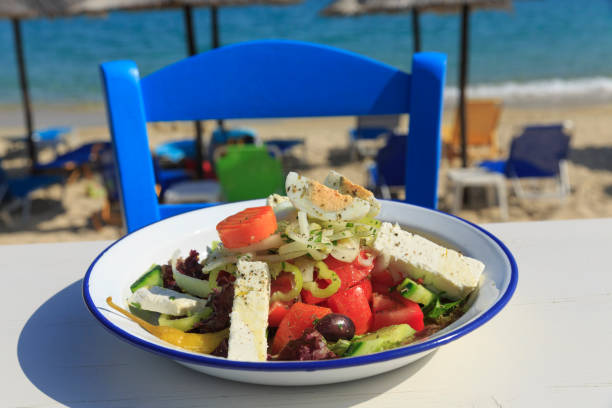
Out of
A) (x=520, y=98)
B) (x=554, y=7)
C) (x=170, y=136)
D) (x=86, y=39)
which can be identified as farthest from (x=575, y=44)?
(x=86, y=39)

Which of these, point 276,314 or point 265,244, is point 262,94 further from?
point 276,314

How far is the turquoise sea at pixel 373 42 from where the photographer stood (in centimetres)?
1842

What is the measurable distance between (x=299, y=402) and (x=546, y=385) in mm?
366

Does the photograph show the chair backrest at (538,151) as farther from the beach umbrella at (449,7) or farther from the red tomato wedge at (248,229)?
the red tomato wedge at (248,229)

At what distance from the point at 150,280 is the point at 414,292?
0.48 m

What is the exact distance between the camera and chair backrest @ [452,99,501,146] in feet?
26.2

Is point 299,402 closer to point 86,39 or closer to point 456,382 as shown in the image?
point 456,382

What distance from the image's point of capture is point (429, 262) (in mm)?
931

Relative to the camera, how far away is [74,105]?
17.1 meters

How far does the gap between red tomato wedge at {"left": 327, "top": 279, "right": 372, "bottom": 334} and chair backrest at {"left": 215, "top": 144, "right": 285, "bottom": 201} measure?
3660mm

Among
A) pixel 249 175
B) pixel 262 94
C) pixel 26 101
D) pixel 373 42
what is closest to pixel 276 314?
pixel 262 94

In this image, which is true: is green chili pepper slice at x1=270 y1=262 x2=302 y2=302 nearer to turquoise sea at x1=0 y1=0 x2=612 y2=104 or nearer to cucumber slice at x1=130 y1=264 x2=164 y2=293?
cucumber slice at x1=130 y1=264 x2=164 y2=293

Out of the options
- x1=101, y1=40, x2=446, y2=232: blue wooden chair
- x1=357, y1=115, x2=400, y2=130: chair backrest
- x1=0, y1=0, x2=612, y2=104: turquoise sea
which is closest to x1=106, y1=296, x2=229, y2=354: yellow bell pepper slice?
x1=101, y1=40, x2=446, y2=232: blue wooden chair

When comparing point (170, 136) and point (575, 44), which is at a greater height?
point (575, 44)
